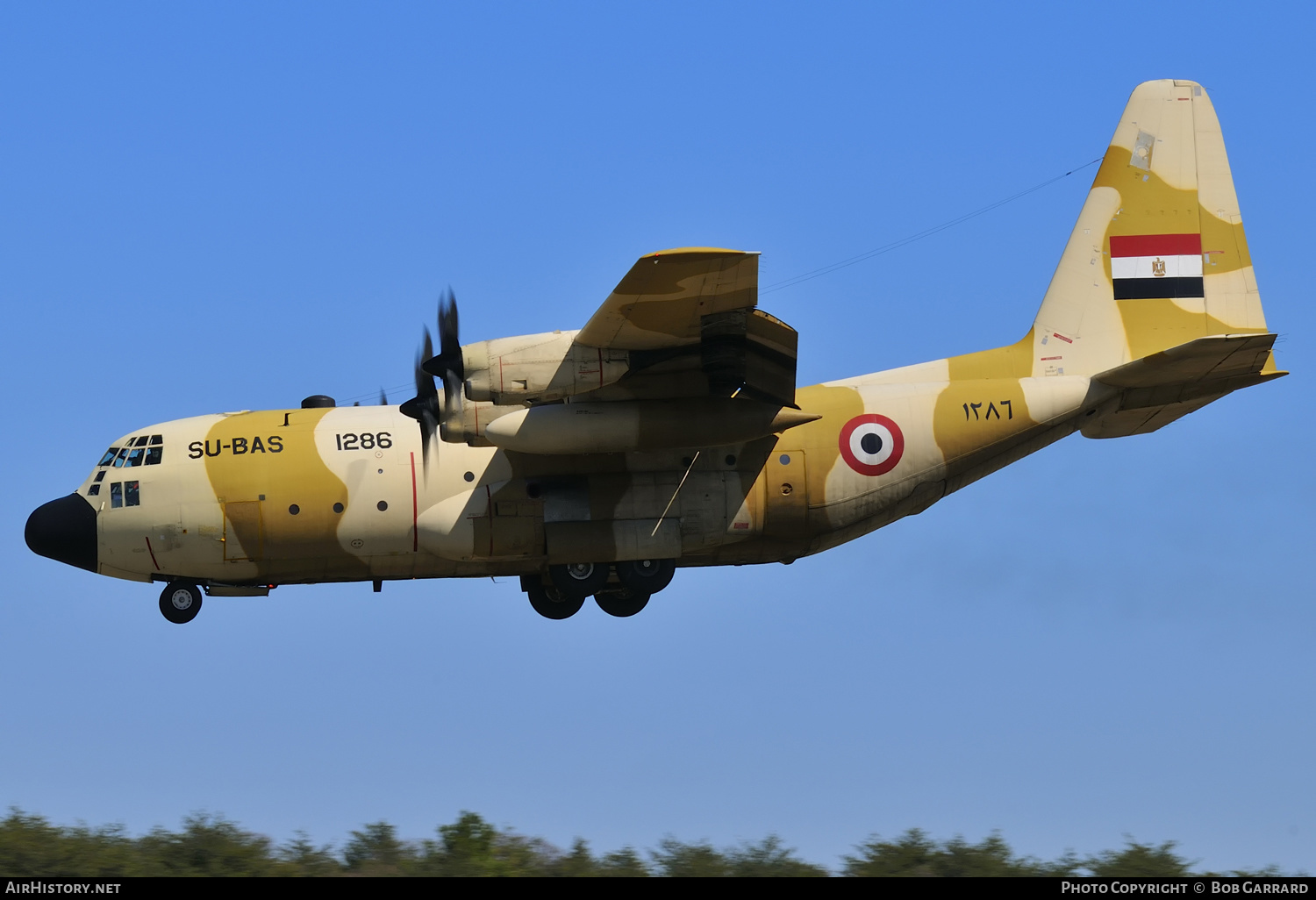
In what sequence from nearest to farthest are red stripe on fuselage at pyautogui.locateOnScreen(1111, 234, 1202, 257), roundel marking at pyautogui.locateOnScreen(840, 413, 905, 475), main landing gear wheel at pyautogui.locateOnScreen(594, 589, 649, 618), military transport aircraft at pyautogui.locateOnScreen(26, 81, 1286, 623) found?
1. military transport aircraft at pyautogui.locateOnScreen(26, 81, 1286, 623)
2. roundel marking at pyautogui.locateOnScreen(840, 413, 905, 475)
3. main landing gear wheel at pyautogui.locateOnScreen(594, 589, 649, 618)
4. red stripe on fuselage at pyautogui.locateOnScreen(1111, 234, 1202, 257)

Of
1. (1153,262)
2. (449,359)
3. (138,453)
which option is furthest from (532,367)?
(1153,262)

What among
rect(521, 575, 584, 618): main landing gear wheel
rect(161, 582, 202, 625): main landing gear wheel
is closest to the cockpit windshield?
rect(161, 582, 202, 625): main landing gear wheel

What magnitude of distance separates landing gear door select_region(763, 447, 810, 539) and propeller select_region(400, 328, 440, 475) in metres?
4.96

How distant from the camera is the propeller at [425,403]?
21781 millimetres

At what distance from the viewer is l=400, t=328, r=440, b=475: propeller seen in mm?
21781

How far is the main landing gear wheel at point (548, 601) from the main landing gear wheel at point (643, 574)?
128 centimetres

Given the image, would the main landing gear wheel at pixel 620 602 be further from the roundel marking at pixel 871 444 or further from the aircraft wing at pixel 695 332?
the roundel marking at pixel 871 444

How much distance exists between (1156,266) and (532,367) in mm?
10791

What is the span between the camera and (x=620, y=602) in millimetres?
24000

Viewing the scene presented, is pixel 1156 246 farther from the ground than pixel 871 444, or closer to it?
farther from the ground

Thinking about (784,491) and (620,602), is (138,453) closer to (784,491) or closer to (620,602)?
(620,602)

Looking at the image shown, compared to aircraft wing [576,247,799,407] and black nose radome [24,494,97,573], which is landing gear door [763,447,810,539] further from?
black nose radome [24,494,97,573]
